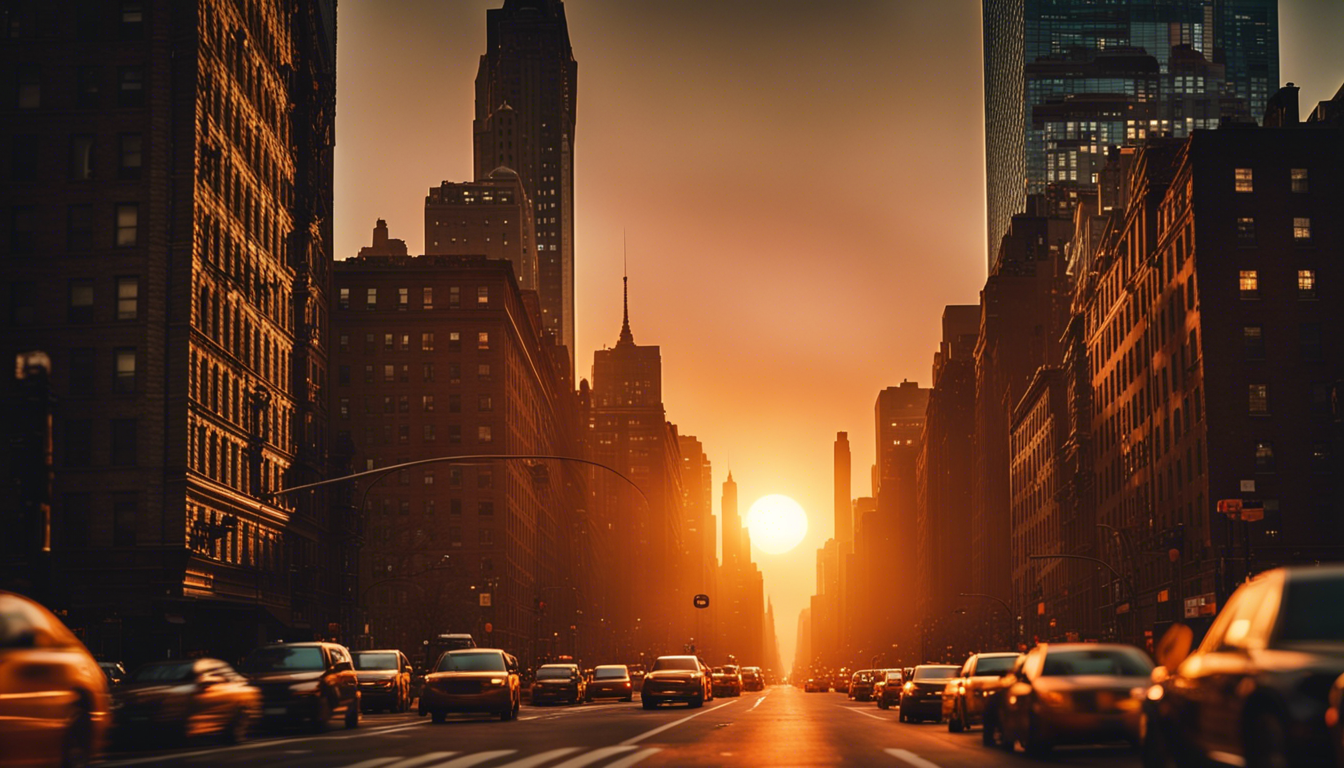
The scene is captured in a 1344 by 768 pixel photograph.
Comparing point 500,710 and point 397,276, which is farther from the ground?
point 397,276

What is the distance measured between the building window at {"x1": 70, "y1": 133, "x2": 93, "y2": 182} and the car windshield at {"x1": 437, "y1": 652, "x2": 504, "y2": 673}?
37254 millimetres

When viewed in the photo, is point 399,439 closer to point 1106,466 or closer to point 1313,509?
point 1106,466

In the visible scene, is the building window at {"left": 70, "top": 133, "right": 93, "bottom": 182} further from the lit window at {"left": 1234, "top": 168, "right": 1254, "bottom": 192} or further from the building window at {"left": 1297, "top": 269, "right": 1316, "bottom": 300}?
the building window at {"left": 1297, "top": 269, "right": 1316, "bottom": 300}

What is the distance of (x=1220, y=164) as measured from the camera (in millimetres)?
85750

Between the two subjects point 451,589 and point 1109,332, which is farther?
point 451,589

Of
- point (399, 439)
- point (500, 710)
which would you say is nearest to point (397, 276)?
point (399, 439)

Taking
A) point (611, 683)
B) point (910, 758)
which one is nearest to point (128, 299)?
point (611, 683)

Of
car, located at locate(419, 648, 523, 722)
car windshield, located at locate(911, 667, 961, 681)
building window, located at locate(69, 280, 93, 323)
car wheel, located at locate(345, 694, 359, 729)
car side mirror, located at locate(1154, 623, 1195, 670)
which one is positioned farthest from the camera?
building window, located at locate(69, 280, 93, 323)

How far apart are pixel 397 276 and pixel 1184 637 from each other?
128m

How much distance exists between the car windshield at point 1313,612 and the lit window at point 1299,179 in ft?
264

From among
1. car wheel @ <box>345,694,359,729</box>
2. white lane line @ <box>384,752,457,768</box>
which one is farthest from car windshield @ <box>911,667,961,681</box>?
white lane line @ <box>384,752,457,768</box>

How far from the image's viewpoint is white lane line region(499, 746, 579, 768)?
19984mm

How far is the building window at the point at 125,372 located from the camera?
2537 inches

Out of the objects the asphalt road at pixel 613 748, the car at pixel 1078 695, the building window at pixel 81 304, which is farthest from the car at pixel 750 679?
the car at pixel 1078 695
